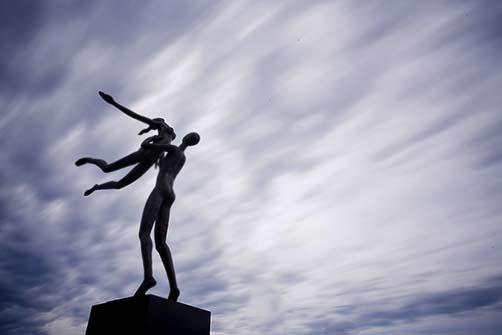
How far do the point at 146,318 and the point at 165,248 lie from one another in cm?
186

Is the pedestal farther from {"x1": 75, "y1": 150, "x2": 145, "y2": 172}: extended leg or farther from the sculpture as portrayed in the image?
{"x1": 75, "y1": 150, "x2": 145, "y2": 172}: extended leg

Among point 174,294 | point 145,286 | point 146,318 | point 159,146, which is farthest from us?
point 159,146

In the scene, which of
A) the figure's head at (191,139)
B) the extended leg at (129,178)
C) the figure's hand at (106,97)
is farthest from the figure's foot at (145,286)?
the figure's hand at (106,97)

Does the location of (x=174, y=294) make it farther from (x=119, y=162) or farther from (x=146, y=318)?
(x=119, y=162)

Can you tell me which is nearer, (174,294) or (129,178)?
(174,294)

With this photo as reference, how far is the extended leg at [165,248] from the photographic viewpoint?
7.20m

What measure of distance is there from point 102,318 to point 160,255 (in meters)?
1.61

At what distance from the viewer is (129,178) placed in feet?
27.0

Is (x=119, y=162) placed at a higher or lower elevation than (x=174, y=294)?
higher

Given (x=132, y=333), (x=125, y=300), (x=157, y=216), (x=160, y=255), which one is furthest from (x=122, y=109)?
(x=132, y=333)

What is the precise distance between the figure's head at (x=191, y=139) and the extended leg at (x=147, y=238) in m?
1.59

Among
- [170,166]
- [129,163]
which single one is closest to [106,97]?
[129,163]

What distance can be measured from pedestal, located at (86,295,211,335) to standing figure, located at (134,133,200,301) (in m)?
0.43

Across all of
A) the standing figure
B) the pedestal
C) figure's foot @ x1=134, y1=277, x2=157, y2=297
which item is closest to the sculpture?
the standing figure
